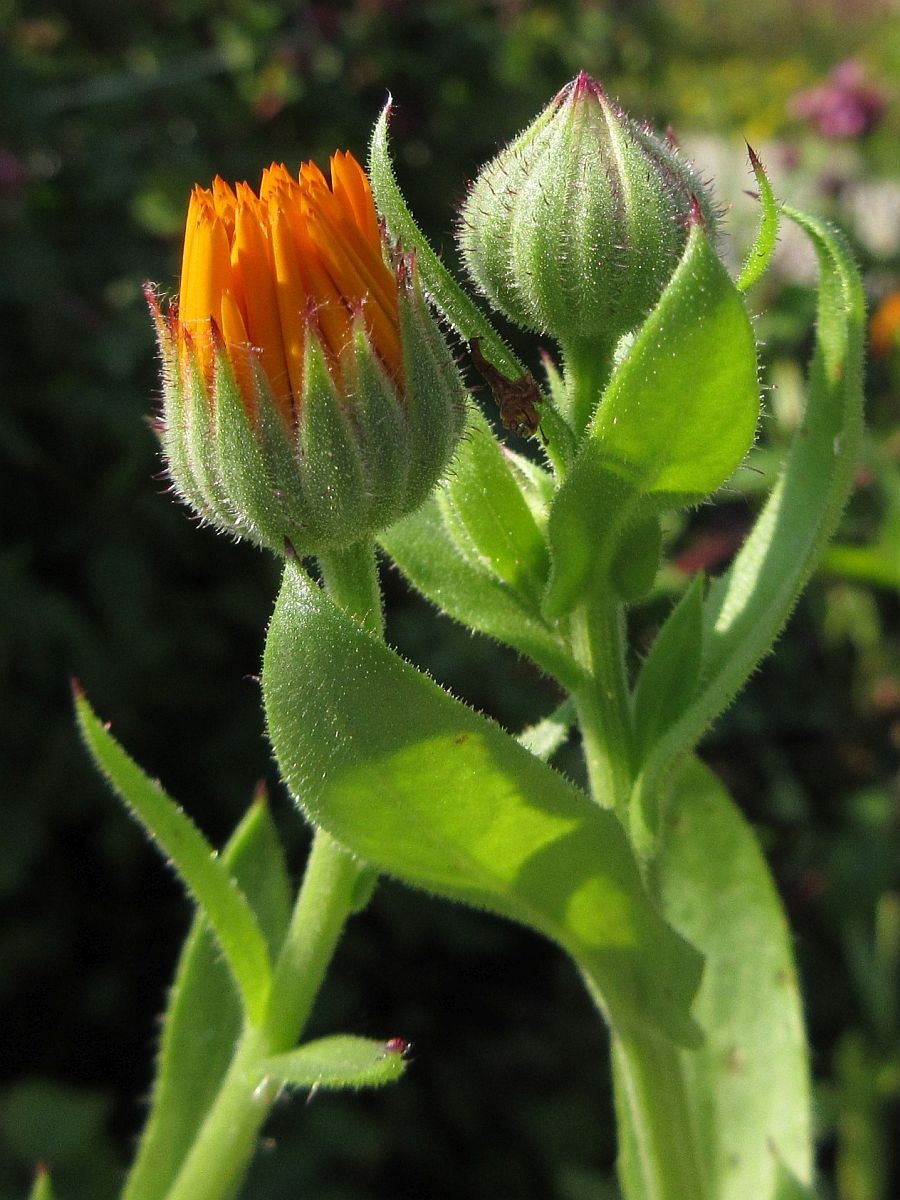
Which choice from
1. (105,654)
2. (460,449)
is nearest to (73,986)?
(105,654)

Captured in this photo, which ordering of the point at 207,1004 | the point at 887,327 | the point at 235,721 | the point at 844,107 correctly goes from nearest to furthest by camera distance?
the point at 207,1004 → the point at 235,721 → the point at 887,327 → the point at 844,107

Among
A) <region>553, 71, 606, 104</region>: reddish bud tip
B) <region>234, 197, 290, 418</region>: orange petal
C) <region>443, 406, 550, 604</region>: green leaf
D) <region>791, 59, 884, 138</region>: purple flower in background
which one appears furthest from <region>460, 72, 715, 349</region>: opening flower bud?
<region>791, 59, 884, 138</region>: purple flower in background

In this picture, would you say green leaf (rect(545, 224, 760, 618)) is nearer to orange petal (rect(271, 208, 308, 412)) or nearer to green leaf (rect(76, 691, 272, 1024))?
orange petal (rect(271, 208, 308, 412))

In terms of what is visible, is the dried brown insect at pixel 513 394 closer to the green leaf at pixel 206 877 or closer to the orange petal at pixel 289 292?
the orange petal at pixel 289 292

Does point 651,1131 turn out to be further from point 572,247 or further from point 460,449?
point 572,247

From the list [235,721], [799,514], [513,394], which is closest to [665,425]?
[513,394]

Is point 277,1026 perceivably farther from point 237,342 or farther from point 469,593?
point 237,342
